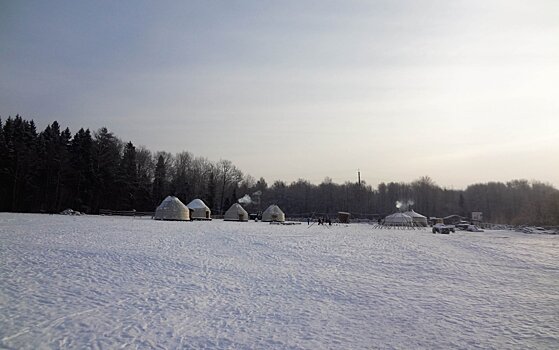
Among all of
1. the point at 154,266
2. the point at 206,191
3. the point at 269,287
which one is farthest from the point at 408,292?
the point at 206,191

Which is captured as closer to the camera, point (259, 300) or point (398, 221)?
point (259, 300)

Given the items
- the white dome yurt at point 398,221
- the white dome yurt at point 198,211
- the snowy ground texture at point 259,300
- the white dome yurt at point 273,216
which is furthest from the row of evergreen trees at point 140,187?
the snowy ground texture at point 259,300

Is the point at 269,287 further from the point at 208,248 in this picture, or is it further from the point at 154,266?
the point at 208,248

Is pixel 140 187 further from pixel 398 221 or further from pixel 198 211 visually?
pixel 398 221

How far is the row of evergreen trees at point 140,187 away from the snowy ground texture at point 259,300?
43.6 m

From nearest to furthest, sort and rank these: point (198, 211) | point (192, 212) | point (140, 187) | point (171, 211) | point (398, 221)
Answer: point (171, 211) < point (398, 221) < point (192, 212) < point (198, 211) < point (140, 187)

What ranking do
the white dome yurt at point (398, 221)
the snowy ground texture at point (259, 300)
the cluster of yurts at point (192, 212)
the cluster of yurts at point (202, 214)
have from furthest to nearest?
the white dome yurt at point (398, 221) → the cluster of yurts at point (202, 214) → the cluster of yurts at point (192, 212) → the snowy ground texture at point (259, 300)

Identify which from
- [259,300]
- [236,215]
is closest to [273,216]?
[236,215]

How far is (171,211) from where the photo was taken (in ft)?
161

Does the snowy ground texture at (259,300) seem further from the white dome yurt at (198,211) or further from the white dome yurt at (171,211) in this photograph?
the white dome yurt at (198,211)

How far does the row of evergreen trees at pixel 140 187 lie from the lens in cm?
5609

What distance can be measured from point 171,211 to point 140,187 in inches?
862

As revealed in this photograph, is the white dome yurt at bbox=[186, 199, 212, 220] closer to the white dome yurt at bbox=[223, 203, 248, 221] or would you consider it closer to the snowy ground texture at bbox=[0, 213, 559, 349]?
the white dome yurt at bbox=[223, 203, 248, 221]

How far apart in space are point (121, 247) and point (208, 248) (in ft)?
13.3
